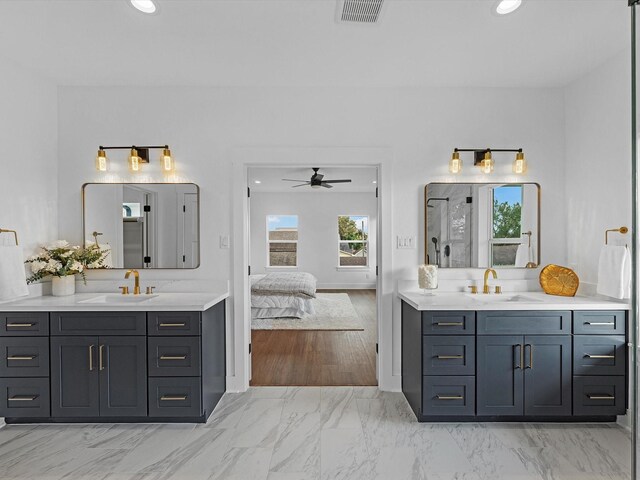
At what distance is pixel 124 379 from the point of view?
277cm

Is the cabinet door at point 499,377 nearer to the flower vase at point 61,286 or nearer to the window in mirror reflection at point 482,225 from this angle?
the window in mirror reflection at point 482,225

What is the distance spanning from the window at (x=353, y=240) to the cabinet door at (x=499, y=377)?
6763mm

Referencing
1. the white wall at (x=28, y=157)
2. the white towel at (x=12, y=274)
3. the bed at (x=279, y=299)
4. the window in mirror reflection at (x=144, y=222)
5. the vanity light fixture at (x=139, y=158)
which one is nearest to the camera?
the white towel at (x=12, y=274)

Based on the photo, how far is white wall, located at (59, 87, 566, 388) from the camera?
11.2 ft

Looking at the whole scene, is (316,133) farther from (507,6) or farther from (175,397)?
(175,397)

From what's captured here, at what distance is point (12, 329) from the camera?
2.75m

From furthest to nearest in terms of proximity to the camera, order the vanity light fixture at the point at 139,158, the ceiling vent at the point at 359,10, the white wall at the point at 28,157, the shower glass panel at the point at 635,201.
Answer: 1. the vanity light fixture at the point at 139,158
2. the white wall at the point at 28,157
3. the ceiling vent at the point at 359,10
4. the shower glass panel at the point at 635,201

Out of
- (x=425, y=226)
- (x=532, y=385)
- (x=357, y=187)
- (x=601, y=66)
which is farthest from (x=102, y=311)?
(x=357, y=187)

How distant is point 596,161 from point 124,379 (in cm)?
379

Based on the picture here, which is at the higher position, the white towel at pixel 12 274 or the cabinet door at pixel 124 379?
the white towel at pixel 12 274

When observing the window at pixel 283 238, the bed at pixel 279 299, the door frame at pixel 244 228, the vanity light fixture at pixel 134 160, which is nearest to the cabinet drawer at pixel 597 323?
the door frame at pixel 244 228

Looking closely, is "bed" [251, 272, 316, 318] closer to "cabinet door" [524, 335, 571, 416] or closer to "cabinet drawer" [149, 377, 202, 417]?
"cabinet drawer" [149, 377, 202, 417]

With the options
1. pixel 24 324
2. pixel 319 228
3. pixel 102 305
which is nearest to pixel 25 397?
pixel 24 324

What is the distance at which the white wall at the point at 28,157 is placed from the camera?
292 centimetres
